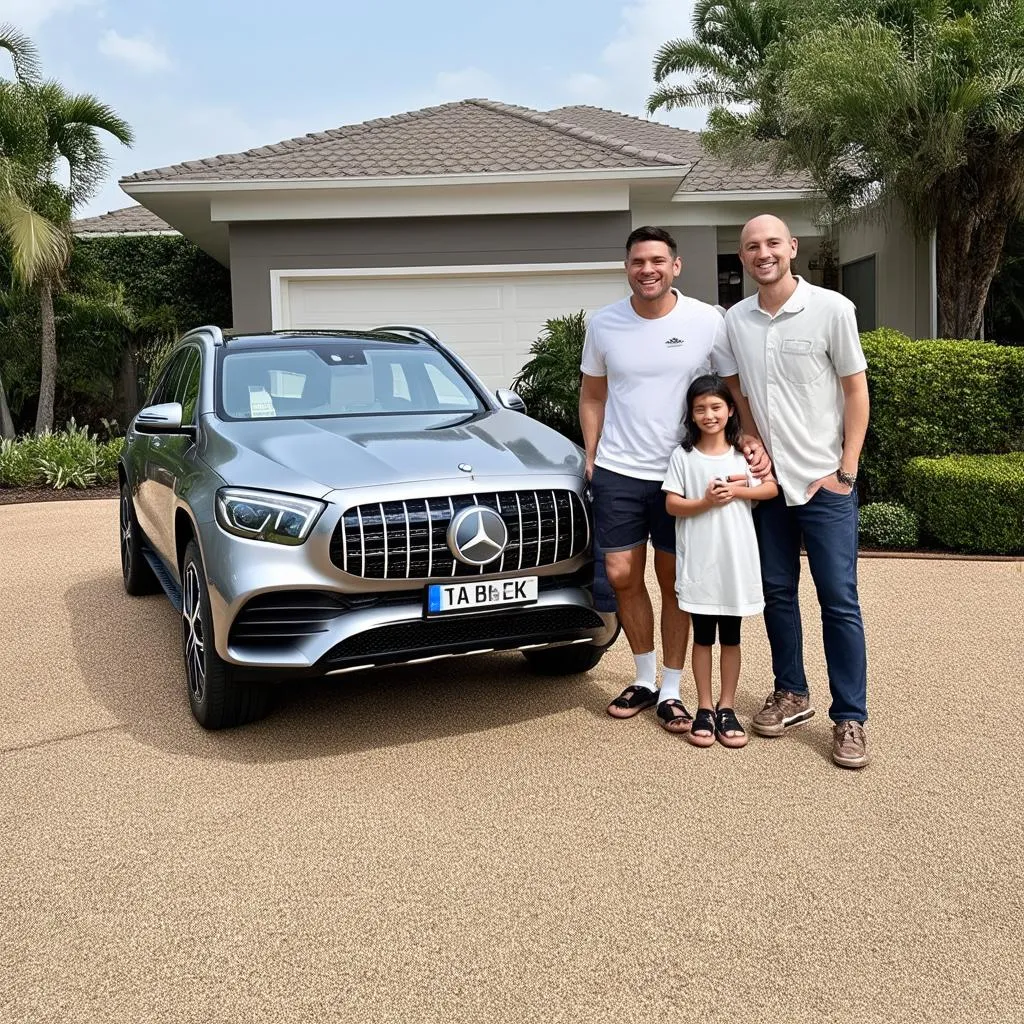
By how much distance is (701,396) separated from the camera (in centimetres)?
411

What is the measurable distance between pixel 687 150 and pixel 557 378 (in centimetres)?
885

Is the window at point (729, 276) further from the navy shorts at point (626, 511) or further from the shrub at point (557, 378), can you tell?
the navy shorts at point (626, 511)

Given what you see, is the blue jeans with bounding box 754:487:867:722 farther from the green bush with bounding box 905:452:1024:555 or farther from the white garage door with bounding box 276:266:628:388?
the white garage door with bounding box 276:266:628:388

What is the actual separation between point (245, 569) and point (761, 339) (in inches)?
84.9

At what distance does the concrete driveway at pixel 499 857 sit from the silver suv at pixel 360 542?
1.40ft

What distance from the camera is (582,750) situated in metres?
4.20

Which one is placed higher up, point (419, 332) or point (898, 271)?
point (898, 271)

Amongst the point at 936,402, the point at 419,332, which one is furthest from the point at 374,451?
the point at 936,402

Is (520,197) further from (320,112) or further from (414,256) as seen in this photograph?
(320,112)

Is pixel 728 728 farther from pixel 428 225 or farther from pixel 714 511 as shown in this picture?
pixel 428 225

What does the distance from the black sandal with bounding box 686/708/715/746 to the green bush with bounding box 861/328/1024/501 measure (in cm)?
512

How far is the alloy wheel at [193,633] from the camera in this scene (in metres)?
4.43

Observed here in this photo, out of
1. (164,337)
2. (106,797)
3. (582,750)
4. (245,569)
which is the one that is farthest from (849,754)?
(164,337)

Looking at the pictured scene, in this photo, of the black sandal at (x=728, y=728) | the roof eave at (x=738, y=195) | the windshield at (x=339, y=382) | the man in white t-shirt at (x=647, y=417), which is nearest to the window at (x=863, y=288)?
the roof eave at (x=738, y=195)
